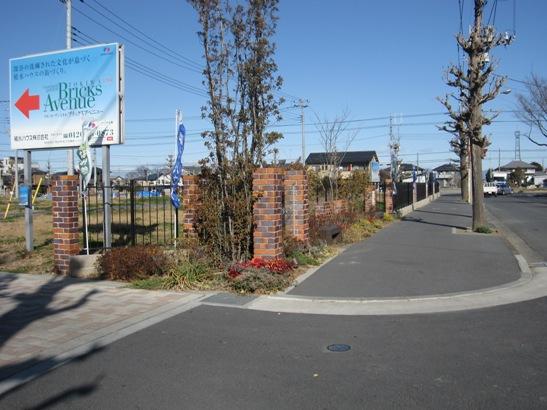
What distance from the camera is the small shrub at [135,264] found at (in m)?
9.30

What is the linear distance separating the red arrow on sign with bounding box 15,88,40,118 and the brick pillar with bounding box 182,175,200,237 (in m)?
4.05

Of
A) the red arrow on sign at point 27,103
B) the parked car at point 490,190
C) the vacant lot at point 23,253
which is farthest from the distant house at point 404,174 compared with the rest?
the red arrow on sign at point 27,103

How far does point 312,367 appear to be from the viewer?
4.94 m

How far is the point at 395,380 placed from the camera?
15.0ft

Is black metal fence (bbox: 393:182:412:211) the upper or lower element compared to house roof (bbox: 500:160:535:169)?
lower

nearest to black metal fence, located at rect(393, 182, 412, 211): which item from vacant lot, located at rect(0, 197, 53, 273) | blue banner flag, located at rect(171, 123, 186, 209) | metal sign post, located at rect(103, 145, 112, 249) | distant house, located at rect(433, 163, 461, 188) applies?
vacant lot, located at rect(0, 197, 53, 273)

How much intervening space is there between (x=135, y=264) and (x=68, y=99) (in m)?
4.38

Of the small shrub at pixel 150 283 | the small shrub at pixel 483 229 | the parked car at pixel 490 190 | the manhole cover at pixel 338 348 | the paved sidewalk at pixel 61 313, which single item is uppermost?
the parked car at pixel 490 190

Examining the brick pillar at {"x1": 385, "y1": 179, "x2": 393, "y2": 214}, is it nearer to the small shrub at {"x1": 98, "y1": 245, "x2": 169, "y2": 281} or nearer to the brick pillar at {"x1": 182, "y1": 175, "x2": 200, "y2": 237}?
the brick pillar at {"x1": 182, "y1": 175, "x2": 200, "y2": 237}

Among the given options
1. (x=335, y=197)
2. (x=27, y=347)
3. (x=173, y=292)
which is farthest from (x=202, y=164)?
(x=335, y=197)

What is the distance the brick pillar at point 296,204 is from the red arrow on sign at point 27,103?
19.2ft

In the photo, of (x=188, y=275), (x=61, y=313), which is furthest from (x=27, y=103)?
(x=61, y=313)

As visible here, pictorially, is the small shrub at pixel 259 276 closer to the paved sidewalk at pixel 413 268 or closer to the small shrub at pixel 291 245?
the paved sidewalk at pixel 413 268

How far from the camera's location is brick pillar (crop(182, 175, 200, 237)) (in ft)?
34.0
